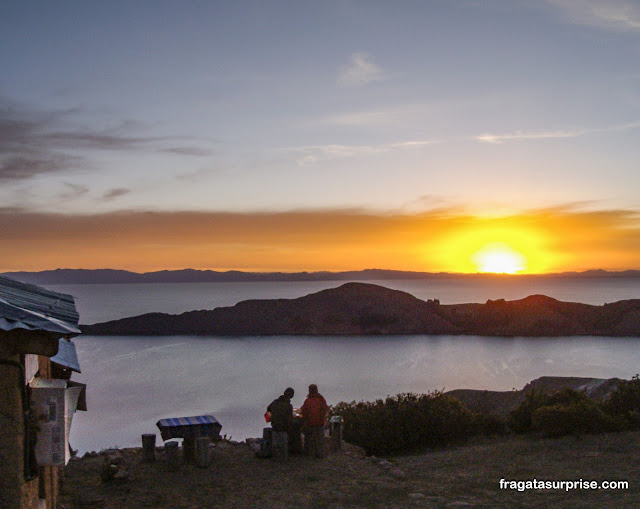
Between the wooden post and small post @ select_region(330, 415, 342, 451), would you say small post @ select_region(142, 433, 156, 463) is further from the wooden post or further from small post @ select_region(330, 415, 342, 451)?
small post @ select_region(330, 415, 342, 451)

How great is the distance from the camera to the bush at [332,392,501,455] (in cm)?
1531

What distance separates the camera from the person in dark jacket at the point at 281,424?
1112 centimetres

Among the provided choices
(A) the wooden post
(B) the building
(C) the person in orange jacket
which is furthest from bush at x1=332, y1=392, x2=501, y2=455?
(B) the building

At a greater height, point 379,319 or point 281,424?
point 379,319

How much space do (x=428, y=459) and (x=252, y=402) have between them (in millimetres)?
33790

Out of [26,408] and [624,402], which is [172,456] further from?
[624,402]

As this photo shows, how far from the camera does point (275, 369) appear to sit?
6600cm

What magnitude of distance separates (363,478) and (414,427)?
5.37 metres

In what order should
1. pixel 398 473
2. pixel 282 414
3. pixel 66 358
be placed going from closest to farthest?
pixel 66 358 → pixel 398 473 → pixel 282 414

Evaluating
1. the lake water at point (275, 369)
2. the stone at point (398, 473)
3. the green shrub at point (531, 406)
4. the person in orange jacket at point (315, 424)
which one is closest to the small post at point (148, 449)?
the person in orange jacket at point (315, 424)

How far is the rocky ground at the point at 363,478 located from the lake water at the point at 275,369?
16582 mm

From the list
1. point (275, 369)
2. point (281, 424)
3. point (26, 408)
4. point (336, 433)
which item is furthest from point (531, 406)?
point (275, 369)

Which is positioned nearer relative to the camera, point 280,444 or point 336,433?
point 280,444

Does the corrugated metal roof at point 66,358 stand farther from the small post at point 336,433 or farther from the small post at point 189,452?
the small post at point 336,433
